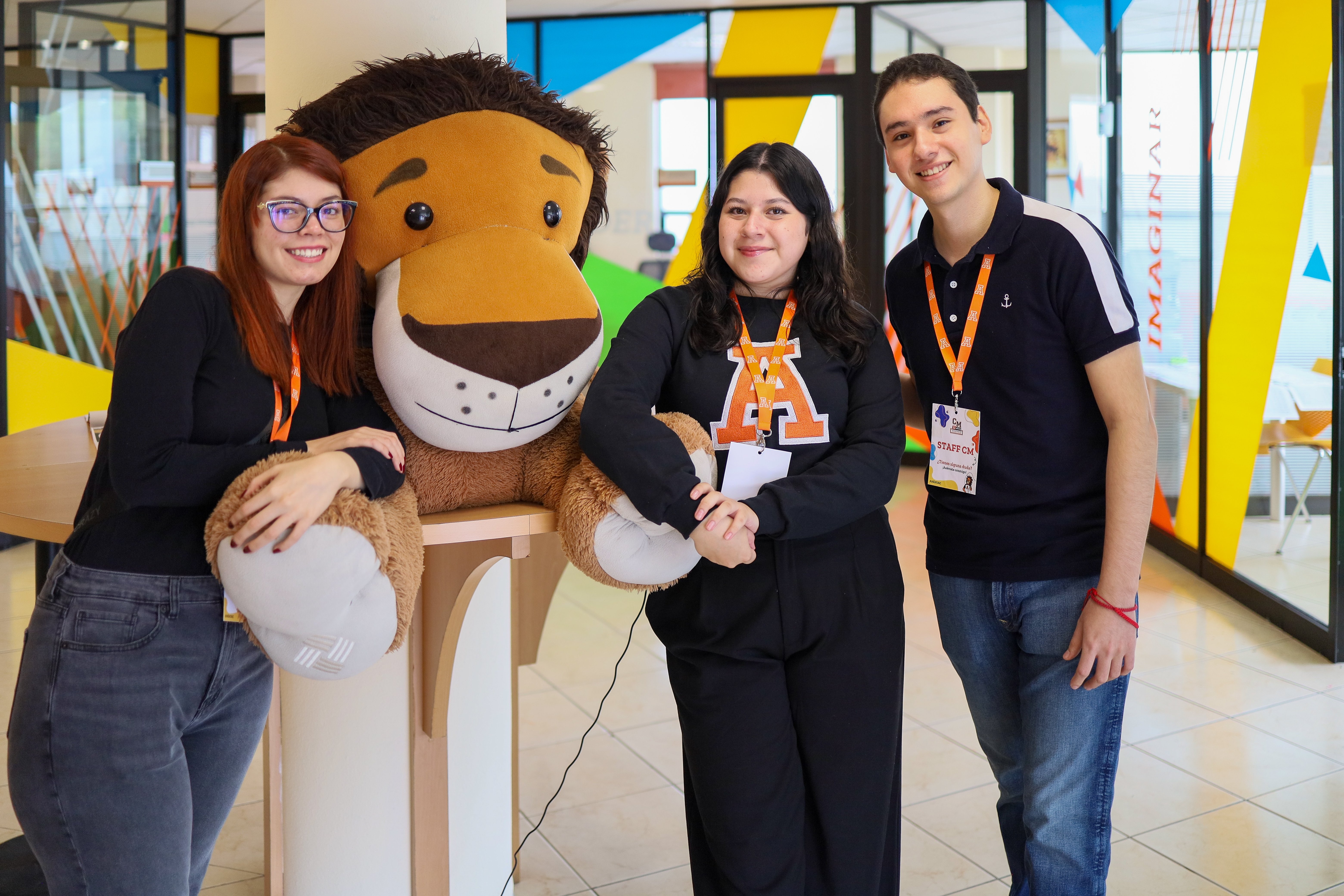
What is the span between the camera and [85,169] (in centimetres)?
528

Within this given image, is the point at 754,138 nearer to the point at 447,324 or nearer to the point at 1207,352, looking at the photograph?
the point at 1207,352

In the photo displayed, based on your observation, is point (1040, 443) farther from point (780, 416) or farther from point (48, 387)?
point (48, 387)

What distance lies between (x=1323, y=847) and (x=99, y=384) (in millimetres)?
5382

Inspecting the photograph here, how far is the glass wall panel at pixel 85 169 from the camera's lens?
5.01 meters

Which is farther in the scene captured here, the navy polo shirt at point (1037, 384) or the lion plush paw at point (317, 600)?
the navy polo shirt at point (1037, 384)

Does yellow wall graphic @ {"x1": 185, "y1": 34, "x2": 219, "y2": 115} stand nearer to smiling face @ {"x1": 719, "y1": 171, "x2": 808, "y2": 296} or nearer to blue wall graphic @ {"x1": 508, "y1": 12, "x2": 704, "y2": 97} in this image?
blue wall graphic @ {"x1": 508, "y1": 12, "x2": 704, "y2": 97}

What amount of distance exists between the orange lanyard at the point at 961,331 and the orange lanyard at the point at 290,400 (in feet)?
3.14

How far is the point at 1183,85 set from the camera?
4.59 metres

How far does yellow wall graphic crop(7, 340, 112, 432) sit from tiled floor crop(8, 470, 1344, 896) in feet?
4.51

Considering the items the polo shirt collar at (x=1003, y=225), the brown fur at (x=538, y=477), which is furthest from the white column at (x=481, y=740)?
the polo shirt collar at (x=1003, y=225)

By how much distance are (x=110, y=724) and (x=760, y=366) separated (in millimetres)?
970

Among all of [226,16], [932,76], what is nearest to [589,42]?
[226,16]

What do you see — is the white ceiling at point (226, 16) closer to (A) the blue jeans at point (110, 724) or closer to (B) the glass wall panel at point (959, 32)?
(B) the glass wall panel at point (959, 32)

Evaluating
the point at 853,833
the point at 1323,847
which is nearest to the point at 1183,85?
the point at 1323,847
